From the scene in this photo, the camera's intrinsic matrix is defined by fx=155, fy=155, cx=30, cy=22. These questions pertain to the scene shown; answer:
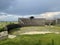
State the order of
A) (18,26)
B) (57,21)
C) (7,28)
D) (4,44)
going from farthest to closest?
(57,21) < (18,26) < (7,28) < (4,44)

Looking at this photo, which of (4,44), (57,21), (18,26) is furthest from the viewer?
(57,21)

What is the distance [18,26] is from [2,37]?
18.8 m

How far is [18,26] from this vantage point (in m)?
49.7

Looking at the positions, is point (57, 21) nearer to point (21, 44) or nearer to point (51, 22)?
point (51, 22)


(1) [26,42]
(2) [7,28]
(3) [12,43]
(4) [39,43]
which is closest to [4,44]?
(3) [12,43]

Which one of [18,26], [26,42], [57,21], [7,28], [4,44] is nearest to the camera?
[4,44]

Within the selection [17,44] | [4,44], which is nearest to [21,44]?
[17,44]

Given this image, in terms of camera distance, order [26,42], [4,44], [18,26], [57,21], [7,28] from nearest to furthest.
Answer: [4,44]
[26,42]
[7,28]
[18,26]
[57,21]

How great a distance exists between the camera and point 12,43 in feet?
86.2

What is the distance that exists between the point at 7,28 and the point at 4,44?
1879 centimetres

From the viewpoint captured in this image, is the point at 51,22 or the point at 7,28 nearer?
the point at 7,28

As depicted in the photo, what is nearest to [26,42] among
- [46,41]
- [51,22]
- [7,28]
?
[46,41]

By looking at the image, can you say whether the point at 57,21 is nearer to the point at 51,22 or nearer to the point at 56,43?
the point at 51,22

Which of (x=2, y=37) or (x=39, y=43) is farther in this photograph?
(x=2, y=37)
